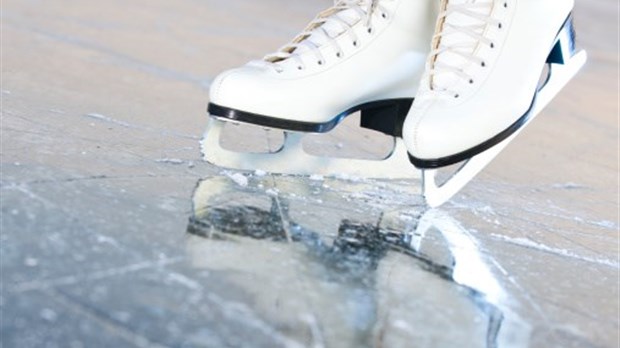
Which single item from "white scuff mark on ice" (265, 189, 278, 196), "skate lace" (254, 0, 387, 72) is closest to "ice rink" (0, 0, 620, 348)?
"white scuff mark on ice" (265, 189, 278, 196)

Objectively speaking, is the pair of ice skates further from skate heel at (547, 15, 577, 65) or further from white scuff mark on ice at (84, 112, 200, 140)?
white scuff mark on ice at (84, 112, 200, 140)

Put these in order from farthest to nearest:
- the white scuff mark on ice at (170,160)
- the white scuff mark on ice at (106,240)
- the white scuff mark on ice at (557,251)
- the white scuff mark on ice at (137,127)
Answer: the white scuff mark on ice at (137,127) → the white scuff mark on ice at (170,160) → the white scuff mark on ice at (557,251) → the white scuff mark on ice at (106,240)

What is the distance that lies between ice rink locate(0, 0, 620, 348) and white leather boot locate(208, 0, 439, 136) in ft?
0.23

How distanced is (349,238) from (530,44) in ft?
0.98

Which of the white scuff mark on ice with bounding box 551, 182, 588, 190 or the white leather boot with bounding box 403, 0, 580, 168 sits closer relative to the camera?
the white leather boot with bounding box 403, 0, 580, 168

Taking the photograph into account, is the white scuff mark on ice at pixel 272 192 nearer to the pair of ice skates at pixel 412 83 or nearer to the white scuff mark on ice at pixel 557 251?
the pair of ice skates at pixel 412 83

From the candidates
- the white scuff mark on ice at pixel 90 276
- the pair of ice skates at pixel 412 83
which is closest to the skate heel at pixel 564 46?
the pair of ice skates at pixel 412 83

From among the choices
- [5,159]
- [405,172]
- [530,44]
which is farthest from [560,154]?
[5,159]

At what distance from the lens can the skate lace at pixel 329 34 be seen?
1.08 metres

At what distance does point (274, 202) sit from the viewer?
96 cm

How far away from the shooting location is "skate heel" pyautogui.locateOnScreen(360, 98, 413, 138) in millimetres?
1131

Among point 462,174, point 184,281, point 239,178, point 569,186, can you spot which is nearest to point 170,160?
point 239,178

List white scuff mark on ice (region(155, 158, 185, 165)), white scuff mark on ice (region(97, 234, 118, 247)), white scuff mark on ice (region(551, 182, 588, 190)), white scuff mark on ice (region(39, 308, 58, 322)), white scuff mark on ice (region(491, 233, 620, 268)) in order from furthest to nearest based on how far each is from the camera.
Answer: white scuff mark on ice (region(551, 182, 588, 190))
white scuff mark on ice (region(155, 158, 185, 165))
white scuff mark on ice (region(491, 233, 620, 268))
white scuff mark on ice (region(97, 234, 118, 247))
white scuff mark on ice (region(39, 308, 58, 322))

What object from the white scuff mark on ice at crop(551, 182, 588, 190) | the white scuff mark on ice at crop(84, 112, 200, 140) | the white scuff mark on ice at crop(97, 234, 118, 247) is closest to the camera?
the white scuff mark on ice at crop(97, 234, 118, 247)
